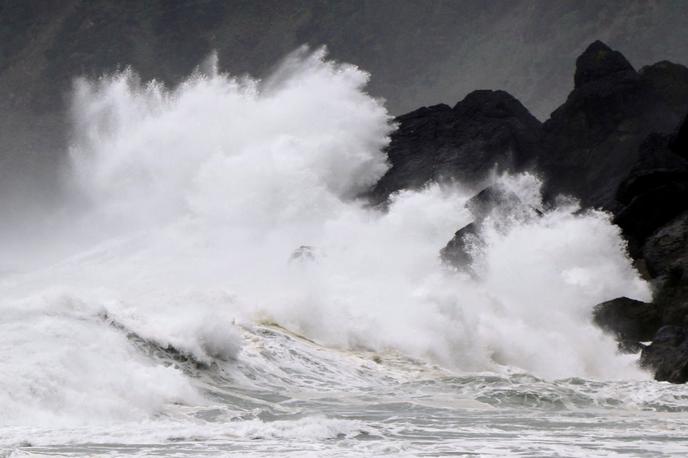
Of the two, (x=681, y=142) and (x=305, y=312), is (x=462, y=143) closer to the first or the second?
(x=681, y=142)

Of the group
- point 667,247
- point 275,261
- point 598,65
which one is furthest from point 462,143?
point 667,247

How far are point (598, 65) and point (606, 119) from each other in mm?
2741

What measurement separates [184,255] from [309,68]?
1099cm

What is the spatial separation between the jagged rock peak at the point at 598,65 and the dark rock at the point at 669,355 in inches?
872

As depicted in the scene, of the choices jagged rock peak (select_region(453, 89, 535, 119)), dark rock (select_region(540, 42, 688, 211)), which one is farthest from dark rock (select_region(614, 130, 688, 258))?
jagged rock peak (select_region(453, 89, 535, 119))

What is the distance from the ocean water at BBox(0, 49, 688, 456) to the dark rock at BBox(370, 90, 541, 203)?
0.90 m

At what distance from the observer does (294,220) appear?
118 feet

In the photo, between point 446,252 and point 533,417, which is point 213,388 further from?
point 446,252

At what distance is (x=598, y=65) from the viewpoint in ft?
126

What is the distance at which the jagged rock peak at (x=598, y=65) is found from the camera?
38.3m

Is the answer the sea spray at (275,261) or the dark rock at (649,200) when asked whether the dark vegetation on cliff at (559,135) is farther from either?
the dark rock at (649,200)

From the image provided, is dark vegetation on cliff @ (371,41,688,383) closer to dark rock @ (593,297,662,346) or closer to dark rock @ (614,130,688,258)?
dark rock @ (614,130,688,258)

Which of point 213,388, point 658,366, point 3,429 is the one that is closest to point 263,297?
point 213,388

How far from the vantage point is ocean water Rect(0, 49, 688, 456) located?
1245 cm
